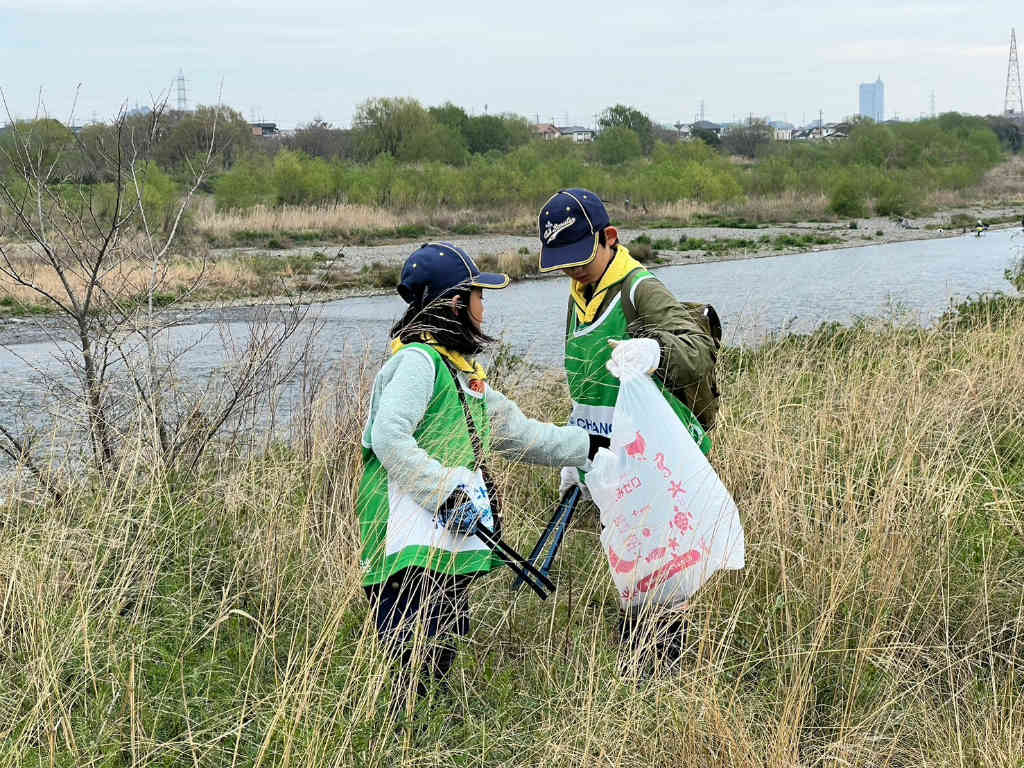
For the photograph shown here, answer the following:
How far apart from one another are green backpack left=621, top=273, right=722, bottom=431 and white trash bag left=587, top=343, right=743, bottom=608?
0.19 metres

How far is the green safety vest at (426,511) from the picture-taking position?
2627mm

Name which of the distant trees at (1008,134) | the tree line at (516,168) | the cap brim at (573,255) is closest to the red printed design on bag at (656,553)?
the cap brim at (573,255)

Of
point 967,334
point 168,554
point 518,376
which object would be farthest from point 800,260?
point 168,554

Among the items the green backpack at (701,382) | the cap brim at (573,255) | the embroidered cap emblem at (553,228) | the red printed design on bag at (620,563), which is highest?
the embroidered cap emblem at (553,228)

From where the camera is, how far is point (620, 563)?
3049 mm

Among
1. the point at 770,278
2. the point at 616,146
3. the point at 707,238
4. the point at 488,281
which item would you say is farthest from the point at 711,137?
the point at 488,281

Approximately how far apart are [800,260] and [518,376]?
20.2 m

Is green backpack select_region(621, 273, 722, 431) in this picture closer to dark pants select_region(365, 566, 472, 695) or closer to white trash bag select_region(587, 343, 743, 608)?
white trash bag select_region(587, 343, 743, 608)

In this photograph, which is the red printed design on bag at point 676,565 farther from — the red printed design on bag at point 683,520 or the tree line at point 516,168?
the tree line at point 516,168

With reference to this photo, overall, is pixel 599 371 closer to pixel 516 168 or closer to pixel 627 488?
pixel 627 488

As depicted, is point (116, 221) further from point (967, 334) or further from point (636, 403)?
point (967, 334)

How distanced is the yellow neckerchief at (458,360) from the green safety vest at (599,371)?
1.86ft

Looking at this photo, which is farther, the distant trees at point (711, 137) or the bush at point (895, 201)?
the distant trees at point (711, 137)

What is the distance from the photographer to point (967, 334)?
→ 23.0 feet
